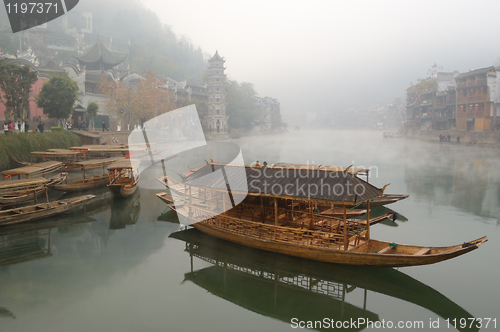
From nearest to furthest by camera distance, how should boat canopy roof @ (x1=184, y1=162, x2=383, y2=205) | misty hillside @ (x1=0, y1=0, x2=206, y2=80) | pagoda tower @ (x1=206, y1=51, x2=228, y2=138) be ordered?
boat canopy roof @ (x1=184, y1=162, x2=383, y2=205) < pagoda tower @ (x1=206, y1=51, x2=228, y2=138) < misty hillside @ (x1=0, y1=0, x2=206, y2=80)

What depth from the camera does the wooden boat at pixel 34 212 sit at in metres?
11.0

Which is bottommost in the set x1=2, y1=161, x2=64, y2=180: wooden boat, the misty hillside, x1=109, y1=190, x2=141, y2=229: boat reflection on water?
x1=109, y1=190, x2=141, y2=229: boat reflection on water

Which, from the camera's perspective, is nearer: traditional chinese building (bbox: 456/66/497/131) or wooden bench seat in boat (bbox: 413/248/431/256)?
wooden bench seat in boat (bbox: 413/248/431/256)

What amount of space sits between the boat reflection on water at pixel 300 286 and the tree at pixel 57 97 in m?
20.3

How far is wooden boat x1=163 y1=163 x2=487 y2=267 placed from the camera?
24.6ft

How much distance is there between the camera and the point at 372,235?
1078 centimetres

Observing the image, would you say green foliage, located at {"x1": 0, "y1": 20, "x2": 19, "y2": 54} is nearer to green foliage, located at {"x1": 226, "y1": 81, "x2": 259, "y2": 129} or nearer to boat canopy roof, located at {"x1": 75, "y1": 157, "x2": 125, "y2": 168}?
green foliage, located at {"x1": 226, "y1": 81, "x2": 259, "y2": 129}

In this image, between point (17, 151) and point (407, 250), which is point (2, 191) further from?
point (407, 250)

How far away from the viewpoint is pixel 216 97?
47.6 m

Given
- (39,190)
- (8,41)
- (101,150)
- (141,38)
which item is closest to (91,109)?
(101,150)

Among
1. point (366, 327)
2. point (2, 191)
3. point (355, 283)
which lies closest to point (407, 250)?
point (355, 283)

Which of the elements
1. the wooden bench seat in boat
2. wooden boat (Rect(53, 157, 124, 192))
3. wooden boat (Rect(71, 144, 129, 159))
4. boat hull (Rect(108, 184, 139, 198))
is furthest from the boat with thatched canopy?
the wooden bench seat in boat

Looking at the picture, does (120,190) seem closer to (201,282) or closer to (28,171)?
(28,171)

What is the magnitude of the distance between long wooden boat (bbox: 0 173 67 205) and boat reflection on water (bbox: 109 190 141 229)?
8.67 ft
